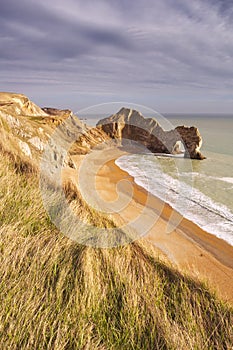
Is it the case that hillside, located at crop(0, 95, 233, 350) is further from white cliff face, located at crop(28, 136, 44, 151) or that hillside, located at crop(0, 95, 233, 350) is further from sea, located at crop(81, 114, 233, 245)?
white cliff face, located at crop(28, 136, 44, 151)

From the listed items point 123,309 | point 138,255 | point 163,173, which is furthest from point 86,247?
point 163,173

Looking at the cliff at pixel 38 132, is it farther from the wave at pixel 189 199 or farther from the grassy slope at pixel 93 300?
the wave at pixel 189 199

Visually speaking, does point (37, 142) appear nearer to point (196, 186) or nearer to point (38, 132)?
point (38, 132)

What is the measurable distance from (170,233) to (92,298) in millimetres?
6160

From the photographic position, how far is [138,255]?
12.4 feet

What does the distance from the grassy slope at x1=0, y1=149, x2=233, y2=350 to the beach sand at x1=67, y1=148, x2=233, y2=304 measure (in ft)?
3.08

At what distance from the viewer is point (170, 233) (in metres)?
8.23

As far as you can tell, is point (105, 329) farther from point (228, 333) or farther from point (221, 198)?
point (221, 198)

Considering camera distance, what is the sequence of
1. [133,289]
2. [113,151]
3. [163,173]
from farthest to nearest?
[113,151]
[163,173]
[133,289]

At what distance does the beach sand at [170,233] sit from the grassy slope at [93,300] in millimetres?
938

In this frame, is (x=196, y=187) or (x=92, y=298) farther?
(x=196, y=187)

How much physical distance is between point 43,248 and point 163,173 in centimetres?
1647

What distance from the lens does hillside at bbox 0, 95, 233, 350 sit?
81.8 inches

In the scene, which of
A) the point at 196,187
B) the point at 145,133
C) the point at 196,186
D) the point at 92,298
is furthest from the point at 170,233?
the point at 145,133
